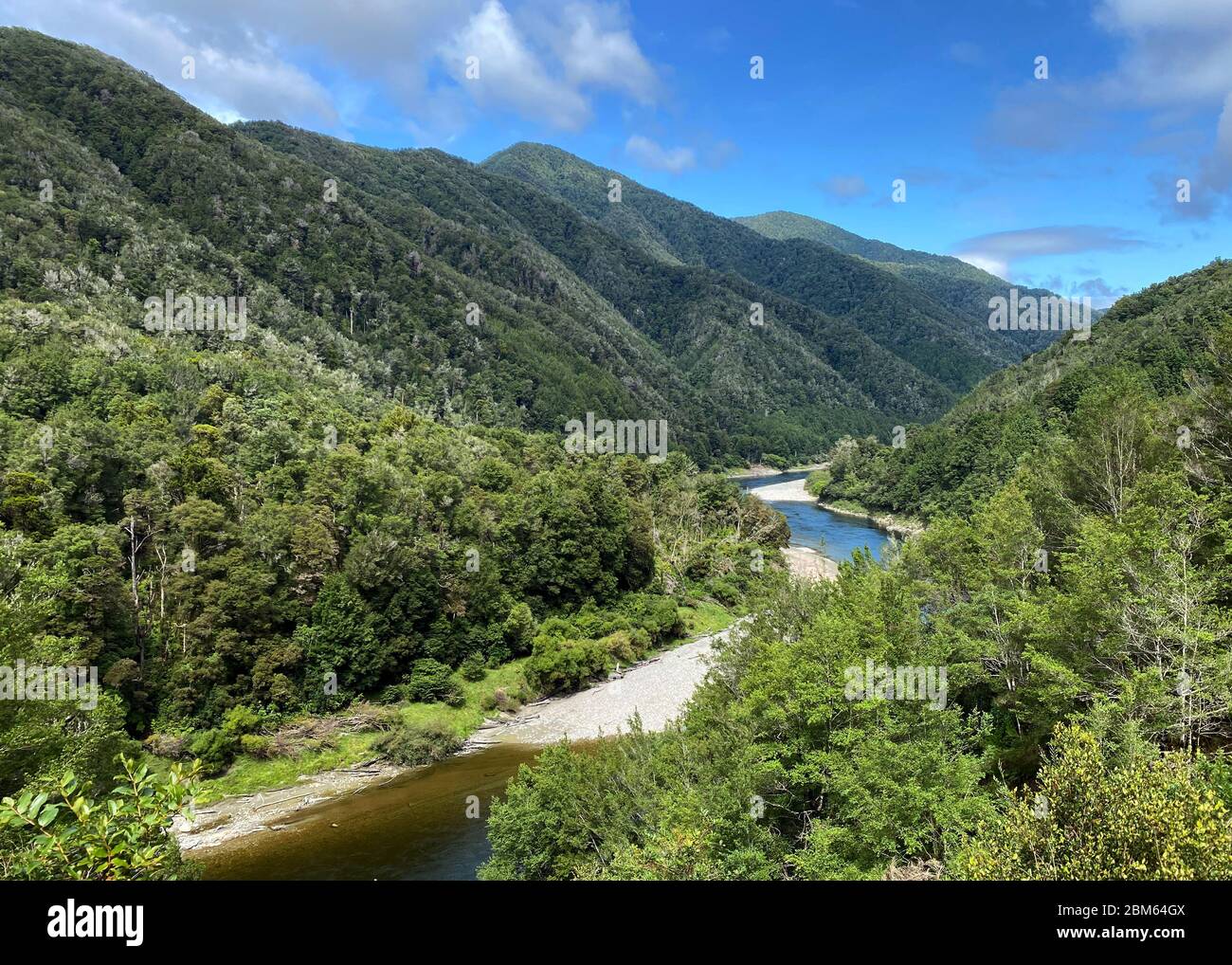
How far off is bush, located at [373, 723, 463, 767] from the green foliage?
41546mm

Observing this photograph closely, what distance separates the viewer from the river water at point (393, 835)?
35.8 metres

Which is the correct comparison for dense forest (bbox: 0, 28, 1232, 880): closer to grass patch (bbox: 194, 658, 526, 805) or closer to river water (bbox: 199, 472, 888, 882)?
grass patch (bbox: 194, 658, 526, 805)

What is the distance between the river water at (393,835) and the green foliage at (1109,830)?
27398mm

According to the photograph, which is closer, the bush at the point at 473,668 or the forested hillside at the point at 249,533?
the forested hillside at the point at 249,533

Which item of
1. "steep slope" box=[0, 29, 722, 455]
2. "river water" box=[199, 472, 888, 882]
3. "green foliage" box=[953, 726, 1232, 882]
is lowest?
"river water" box=[199, 472, 888, 882]

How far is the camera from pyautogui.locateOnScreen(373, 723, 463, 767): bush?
48.9 m

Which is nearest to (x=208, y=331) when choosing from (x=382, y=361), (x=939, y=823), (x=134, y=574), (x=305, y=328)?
(x=305, y=328)

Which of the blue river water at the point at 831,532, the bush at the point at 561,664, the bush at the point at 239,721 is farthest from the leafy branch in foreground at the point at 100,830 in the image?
the blue river water at the point at 831,532

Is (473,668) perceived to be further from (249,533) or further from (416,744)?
(249,533)

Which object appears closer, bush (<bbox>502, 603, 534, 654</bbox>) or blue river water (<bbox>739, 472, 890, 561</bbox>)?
bush (<bbox>502, 603, 534, 654</bbox>)

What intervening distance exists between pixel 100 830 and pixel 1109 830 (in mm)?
15895

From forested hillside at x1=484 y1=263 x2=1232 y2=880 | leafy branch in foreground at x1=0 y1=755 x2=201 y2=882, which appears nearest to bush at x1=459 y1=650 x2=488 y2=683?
forested hillside at x1=484 y1=263 x2=1232 y2=880

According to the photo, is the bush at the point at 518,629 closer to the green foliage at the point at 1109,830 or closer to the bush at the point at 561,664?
the bush at the point at 561,664

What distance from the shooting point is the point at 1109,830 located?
12812mm
